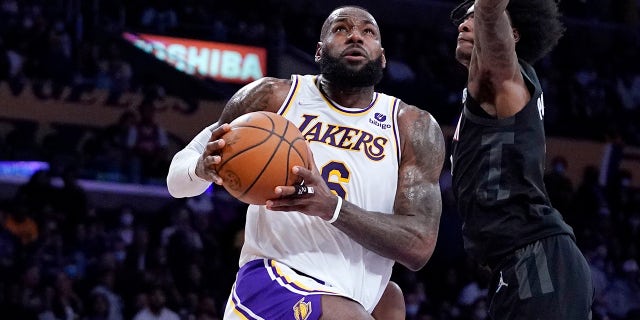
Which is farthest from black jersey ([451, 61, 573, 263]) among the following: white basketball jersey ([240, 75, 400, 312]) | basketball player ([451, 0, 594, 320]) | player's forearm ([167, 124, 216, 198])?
player's forearm ([167, 124, 216, 198])

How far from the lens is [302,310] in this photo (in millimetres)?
4219

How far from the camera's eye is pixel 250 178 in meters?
3.96

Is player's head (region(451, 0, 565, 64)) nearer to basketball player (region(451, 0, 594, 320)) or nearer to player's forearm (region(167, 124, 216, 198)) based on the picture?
basketball player (region(451, 0, 594, 320))

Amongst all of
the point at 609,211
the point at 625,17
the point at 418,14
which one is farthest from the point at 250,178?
the point at 625,17

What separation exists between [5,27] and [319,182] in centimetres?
1034

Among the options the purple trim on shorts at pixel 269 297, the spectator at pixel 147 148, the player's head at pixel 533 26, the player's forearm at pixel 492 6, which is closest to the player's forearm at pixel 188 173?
the purple trim on shorts at pixel 269 297

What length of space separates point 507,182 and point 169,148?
9.69 m

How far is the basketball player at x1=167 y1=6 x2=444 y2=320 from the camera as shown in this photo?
429 centimetres

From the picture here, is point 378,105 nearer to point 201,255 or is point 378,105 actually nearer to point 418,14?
point 201,255

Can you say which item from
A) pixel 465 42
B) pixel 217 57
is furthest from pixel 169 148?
pixel 465 42

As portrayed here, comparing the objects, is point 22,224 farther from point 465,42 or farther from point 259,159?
point 465,42

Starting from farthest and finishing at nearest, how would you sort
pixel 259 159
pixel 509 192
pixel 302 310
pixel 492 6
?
pixel 302 310, pixel 259 159, pixel 509 192, pixel 492 6

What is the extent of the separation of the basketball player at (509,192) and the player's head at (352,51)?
36.1 inches

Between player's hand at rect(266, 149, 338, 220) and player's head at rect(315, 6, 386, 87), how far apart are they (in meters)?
0.83
